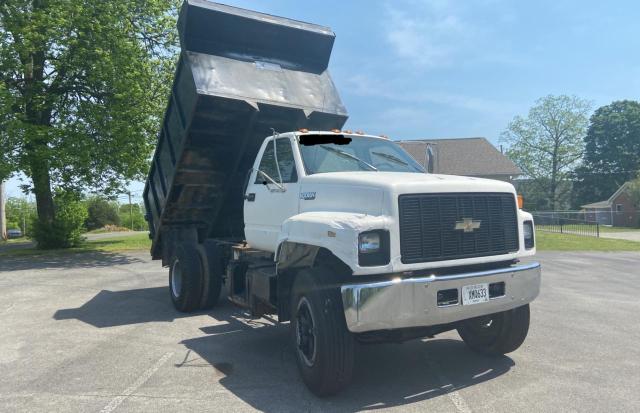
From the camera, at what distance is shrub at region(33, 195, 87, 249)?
20266mm

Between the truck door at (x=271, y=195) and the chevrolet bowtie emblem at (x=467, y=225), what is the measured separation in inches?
69.6

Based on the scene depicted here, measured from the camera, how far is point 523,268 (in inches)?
183

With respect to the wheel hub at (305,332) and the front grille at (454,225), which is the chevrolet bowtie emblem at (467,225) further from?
the wheel hub at (305,332)

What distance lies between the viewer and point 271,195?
5.93m

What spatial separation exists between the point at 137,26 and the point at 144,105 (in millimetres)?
4041

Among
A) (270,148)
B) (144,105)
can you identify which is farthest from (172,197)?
(144,105)

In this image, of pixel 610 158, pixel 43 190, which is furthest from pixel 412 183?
pixel 610 158

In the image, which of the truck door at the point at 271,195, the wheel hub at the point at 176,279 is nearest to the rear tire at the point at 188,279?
the wheel hub at the point at 176,279

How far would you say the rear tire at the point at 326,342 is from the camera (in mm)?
4168

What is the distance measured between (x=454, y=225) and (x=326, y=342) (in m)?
1.54

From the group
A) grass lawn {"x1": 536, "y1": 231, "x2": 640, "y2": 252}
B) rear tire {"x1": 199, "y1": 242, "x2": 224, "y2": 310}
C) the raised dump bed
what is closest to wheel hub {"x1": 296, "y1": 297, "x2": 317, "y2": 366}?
the raised dump bed

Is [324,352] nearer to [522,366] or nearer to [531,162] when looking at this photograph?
[522,366]

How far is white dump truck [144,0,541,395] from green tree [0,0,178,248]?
28.9ft

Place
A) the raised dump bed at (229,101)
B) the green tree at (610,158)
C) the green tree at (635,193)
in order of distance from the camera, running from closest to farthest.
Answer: the raised dump bed at (229,101)
the green tree at (635,193)
the green tree at (610,158)
